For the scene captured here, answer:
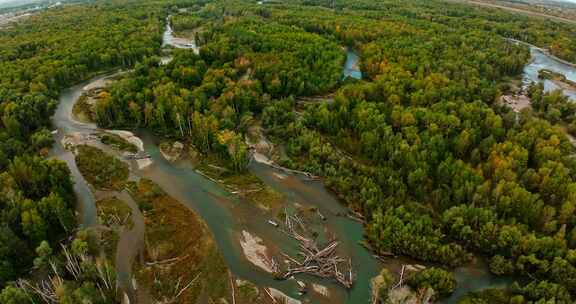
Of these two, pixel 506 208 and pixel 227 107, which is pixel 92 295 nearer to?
pixel 227 107

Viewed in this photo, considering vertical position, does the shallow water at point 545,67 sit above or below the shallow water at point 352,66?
below

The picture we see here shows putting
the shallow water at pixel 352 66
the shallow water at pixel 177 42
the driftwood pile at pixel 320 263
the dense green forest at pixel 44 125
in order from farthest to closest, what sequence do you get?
the shallow water at pixel 177 42 < the shallow water at pixel 352 66 < the driftwood pile at pixel 320 263 < the dense green forest at pixel 44 125

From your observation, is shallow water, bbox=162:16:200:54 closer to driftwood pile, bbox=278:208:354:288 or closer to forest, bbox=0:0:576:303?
forest, bbox=0:0:576:303

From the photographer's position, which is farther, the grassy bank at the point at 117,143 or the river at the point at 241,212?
the grassy bank at the point at 117,143

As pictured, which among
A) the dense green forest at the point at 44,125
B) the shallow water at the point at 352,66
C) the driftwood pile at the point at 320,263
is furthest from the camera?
the shallow water at the point at 352,66

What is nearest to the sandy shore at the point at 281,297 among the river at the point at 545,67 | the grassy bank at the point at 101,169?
the grassy bank at the point at 101,169

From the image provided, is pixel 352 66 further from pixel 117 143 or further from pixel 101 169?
pixel 101 169

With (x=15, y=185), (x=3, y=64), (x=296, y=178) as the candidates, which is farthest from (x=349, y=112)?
(x=3, y=64)

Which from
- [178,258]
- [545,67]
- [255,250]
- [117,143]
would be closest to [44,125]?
[117,143]

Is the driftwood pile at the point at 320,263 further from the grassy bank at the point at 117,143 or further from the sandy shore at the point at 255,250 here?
the grassy bank at the point at 117,143
